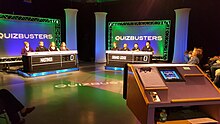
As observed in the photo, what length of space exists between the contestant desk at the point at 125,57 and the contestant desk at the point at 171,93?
5974mm

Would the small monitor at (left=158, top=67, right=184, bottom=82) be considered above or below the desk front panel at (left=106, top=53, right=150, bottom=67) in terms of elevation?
above

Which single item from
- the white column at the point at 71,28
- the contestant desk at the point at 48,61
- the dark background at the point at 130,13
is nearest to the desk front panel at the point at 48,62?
the contestant desk at the point at 48,61

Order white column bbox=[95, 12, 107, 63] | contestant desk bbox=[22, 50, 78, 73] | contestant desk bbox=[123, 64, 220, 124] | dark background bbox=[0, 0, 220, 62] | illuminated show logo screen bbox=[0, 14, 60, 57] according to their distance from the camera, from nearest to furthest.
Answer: contestant desk bbox=[123, 64, 220, 124] → contestant desk bbox=[22, 50, 78, 73] → dark background bbox=[0, 0, 220, 62] → illuminated show logo screen bbox=[0, 14, 60, 57] → white column bbox=[95, 12, 107, 63]

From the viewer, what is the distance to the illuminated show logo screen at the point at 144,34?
9688 mm

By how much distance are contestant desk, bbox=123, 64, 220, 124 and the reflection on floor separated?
0.58m

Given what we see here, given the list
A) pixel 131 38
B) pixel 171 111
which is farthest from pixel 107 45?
pixel 171 111

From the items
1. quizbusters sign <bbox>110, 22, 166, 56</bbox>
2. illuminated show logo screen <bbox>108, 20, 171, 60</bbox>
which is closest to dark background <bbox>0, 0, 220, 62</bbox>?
illuminated show logo screen <bbox>108, 20, 171, 60</bbox>

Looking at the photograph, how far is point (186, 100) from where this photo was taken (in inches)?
68.2

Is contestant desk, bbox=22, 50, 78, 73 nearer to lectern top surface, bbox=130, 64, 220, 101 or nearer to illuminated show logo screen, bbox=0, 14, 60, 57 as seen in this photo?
illuminated show logo screen, bbox=0, 14, 60, 57

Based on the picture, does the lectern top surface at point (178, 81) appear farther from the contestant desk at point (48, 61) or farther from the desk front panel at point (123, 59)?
the desk front panel at point (123, 59)

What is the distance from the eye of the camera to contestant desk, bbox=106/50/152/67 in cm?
809

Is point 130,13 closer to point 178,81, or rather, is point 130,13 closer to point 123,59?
point 123,59

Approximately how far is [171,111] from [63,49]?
6.84 meters

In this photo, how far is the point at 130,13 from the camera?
414 inches
